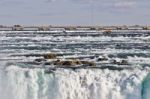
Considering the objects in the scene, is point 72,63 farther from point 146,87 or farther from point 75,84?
point 146,87

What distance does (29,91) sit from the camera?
159 feet

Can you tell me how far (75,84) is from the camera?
48.6 m

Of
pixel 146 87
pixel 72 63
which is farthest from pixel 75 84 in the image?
pixel 72 63

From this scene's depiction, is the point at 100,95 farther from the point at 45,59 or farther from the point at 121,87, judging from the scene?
the point at 45,59

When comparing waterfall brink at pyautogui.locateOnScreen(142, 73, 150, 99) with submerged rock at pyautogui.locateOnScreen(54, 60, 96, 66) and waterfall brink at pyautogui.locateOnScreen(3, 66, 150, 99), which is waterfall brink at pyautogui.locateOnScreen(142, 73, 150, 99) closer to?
waterfall brink at pyautogui.locateOnScreen(3, 66, 150, 99)

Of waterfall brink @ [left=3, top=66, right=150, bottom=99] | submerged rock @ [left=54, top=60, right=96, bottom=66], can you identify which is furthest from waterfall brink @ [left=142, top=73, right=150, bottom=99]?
submerged rock @ [left=54, top=60, right=96, bottom=66]

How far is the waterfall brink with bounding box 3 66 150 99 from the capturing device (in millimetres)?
47781

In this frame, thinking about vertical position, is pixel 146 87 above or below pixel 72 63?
below

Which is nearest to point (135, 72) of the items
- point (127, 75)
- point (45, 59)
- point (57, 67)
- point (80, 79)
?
point (127, 75)

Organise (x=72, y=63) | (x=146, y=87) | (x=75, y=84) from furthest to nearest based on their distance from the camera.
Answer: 1. (x=72, y=63)
2. (x=75, y=84)
3. (x=146, y=87)

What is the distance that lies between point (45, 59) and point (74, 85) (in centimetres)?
1364

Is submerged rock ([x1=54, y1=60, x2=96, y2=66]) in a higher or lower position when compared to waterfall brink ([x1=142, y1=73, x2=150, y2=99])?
higher

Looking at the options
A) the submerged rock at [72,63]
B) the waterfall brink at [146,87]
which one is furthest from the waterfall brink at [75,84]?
the submerged rock at [72,63]

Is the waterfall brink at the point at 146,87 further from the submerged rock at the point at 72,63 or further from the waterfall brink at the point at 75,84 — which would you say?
the submerged rock at the point at 72,63
